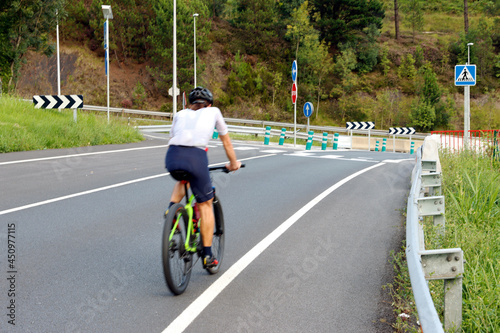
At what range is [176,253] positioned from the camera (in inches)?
177

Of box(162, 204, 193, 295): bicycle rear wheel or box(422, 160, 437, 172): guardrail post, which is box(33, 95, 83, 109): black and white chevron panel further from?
box(162, 204, 193, 295): bicycle rear wheel

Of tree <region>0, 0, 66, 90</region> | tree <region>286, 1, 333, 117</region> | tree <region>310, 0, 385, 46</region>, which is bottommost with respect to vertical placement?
tree <region>0, 0, 66, 90</region>

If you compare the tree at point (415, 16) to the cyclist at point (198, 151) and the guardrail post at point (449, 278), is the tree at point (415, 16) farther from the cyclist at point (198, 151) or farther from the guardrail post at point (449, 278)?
the guardrail post at point (449, 278)

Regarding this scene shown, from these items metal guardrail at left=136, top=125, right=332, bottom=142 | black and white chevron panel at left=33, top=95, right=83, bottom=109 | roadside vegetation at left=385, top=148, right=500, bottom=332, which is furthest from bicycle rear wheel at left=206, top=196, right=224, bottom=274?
metal guardrail at left=136, top=125, right=332, bottom=142

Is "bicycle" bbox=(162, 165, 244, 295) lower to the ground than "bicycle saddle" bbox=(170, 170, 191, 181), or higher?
lower

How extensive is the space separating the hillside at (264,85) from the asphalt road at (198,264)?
143 ft

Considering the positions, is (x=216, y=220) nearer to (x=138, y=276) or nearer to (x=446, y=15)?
(x=138, y=276)

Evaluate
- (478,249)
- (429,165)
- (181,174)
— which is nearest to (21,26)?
(429,165)

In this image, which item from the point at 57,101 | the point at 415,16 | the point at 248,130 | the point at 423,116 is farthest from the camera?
the point at 415,16

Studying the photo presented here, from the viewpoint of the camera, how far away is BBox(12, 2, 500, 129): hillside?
53719 mm

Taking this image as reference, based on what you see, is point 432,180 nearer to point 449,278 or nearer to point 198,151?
point 198,151

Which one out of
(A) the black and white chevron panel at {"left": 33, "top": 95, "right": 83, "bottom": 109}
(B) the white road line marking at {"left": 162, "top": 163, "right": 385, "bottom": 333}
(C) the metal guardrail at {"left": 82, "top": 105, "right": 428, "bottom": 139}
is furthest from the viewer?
(C) the metal guardrail at {"left": 82, "top": 105, "right": 428, "bottom": 139}

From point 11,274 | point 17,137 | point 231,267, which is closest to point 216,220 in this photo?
point 231,267

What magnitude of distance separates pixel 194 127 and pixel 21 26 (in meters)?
29.0
